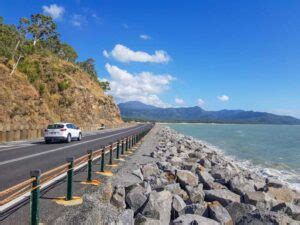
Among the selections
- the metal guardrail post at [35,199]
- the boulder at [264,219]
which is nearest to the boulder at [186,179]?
the boulder at [264,219]

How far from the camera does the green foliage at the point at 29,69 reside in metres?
63.9

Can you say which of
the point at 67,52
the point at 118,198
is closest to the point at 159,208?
the point at 118,198

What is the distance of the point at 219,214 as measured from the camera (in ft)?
26.8

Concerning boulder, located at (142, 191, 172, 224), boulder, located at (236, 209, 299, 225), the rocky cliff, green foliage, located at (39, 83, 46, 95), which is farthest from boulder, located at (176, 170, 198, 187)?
green foliage, located at (39, 83, 46, 95)

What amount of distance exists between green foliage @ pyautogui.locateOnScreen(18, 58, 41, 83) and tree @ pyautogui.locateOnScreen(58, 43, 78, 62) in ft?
118

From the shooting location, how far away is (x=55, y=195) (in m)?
9.12

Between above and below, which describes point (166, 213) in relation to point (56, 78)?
below

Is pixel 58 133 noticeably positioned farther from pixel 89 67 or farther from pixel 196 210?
pixel 89 67

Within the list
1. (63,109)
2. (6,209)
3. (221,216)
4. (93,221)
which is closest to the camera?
(93,221)

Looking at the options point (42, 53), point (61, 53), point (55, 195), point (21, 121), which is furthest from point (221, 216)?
point (61, 53)

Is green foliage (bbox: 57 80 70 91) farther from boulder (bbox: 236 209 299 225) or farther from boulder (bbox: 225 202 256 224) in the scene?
boulder (bbox: 236 209 299 225)

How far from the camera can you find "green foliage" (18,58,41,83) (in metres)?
63.9

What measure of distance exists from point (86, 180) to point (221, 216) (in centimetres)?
480

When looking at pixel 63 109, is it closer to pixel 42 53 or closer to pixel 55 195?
pixel 42 53
